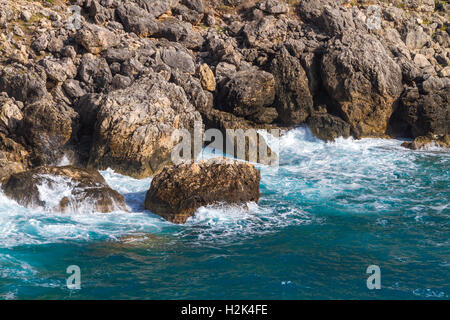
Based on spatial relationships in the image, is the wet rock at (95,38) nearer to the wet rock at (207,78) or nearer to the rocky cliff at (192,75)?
the rocky cliff at (192,75)

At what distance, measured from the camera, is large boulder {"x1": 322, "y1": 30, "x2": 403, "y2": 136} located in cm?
2891

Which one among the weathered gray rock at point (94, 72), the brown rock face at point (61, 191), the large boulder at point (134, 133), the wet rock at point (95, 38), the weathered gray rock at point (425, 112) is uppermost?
the wet rock at point (95, 38)

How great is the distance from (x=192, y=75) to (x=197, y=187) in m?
13.4

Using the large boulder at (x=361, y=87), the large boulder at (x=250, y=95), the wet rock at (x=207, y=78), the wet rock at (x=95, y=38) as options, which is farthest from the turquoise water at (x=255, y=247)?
the wet rock at (x=95, y=38)

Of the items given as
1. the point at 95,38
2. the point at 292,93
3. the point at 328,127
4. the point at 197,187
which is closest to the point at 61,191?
the point at 197,187

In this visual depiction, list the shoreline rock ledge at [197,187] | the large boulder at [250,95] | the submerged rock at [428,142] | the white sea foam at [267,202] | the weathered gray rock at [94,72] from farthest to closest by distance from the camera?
the large boulder at [250,95] → the submerged rock at [428,142] → the weathered gray rock at [94,72] → the shoreline rock ledge at [197,187] → the white sea foam at [267,202]

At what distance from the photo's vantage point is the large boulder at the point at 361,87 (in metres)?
28.9

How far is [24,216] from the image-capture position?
15969mm

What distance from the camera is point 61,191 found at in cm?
1688

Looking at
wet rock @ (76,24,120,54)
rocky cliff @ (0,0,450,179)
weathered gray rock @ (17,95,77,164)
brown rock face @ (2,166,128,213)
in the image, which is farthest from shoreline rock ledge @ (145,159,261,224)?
wet rock @ (76,24,120,54)

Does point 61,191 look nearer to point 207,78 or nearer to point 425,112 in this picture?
point 207,78

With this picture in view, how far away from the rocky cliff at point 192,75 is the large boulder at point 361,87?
63 mm
